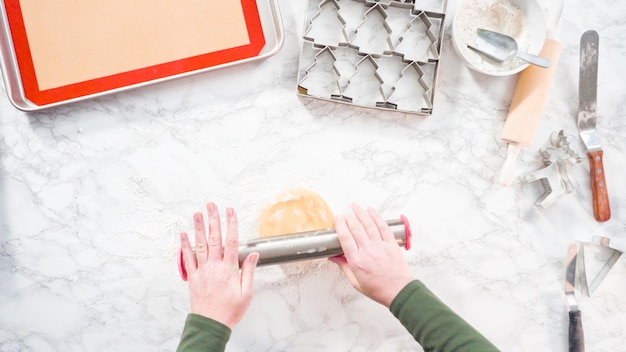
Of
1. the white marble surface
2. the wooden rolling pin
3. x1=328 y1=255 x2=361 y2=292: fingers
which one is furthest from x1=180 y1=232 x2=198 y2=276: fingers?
the wooden rolling pin

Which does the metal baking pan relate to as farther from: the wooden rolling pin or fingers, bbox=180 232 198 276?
the wooden rolling pin

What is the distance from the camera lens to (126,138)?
0.90 m

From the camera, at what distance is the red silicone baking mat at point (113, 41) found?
0.87 m

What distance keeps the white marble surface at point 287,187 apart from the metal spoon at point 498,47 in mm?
61

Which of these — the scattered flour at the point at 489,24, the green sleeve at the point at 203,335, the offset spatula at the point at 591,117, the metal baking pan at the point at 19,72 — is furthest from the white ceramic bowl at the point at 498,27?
the green sleeve at the point at 203,335

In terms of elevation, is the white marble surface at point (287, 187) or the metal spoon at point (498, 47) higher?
the metal spoon at point (498, 47)

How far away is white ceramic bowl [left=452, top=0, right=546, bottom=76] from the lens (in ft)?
2.87

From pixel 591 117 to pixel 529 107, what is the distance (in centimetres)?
14

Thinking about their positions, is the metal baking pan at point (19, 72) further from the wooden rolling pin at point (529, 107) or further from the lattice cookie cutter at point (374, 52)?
the wooden rolling pin at point (529, 107)

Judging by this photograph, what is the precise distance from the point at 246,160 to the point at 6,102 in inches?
17.0

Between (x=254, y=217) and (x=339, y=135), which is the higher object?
(x=339, y=135)

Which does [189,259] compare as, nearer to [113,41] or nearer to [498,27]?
[113,41]

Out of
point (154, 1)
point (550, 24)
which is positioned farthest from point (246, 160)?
point (550, 24)

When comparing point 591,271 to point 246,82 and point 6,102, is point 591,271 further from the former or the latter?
point 6,102
